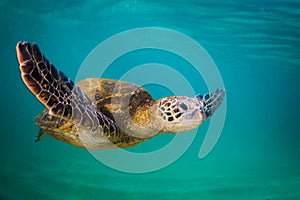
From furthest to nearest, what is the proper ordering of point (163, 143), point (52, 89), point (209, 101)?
point (163, 143) → point (209, 101) → point (52, 89)

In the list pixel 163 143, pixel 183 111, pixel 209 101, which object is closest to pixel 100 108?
pixel 183 111

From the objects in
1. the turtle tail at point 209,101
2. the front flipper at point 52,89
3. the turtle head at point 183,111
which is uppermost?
the turtle tail at point 209,101

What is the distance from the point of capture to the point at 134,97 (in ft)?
15.5

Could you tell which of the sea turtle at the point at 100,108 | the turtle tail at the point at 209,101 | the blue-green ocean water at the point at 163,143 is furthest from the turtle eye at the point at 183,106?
the blue-green ocean water at the point at 163,143

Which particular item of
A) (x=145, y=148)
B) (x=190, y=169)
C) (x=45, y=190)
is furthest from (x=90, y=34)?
(x=45, y=190)

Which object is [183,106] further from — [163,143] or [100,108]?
[163,143]

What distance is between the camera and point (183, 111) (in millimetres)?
3900

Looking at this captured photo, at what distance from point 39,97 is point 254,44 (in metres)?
24.1

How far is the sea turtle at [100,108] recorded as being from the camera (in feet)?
8.24

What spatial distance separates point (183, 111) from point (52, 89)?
1942mm

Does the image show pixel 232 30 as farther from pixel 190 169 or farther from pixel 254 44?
pixel 190 169

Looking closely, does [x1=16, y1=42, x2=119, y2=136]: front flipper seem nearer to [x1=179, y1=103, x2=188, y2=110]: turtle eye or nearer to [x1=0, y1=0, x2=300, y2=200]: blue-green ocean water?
[x1=179, y1=103, x2=188, y2=110]: turtle eye

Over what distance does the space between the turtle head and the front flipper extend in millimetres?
1204

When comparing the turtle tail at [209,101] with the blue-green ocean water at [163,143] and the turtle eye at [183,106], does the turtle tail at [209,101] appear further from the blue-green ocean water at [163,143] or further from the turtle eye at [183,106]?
the blue-green ocean water at [163,143]
